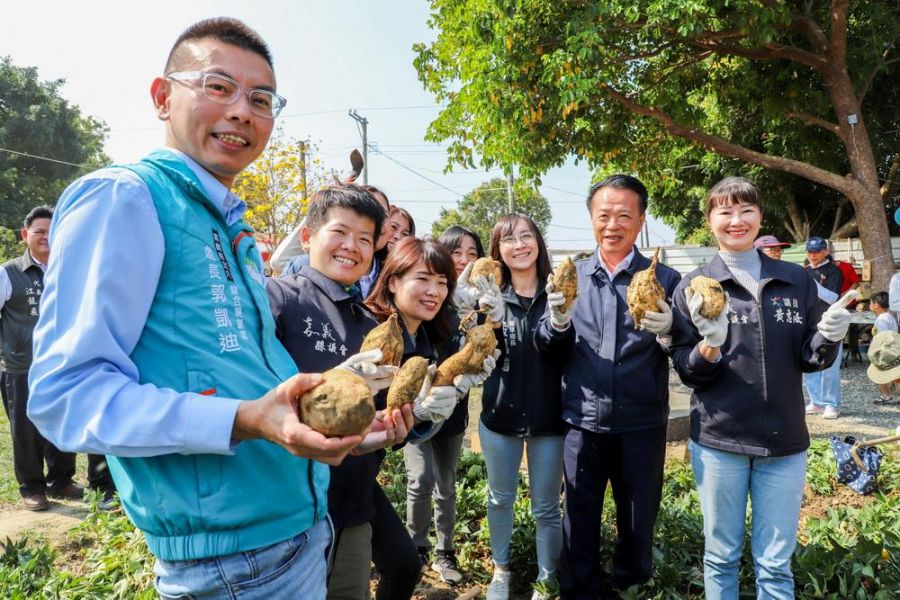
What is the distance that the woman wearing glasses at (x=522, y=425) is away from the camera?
3.07 meters

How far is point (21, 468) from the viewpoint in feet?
15.4

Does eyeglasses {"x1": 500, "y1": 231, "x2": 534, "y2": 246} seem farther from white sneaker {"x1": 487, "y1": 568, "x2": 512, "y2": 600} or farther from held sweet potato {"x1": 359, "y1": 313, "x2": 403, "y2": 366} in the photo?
white sneaker {"x1": 487, "y1": 568, "x2": 512, "y2": 600}

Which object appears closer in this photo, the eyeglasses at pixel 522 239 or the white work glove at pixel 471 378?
the white work glove at pixel 471 378

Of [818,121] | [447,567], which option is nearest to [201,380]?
[447,567]

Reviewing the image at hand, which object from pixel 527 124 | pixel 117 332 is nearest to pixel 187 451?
pixel 117 332

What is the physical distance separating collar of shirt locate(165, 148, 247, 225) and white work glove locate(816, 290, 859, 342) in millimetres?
2339

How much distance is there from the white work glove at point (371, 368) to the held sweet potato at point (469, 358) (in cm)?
50

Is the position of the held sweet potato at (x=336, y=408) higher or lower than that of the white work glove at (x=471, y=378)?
higher

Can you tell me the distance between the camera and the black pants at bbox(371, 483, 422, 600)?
2416 millimetres

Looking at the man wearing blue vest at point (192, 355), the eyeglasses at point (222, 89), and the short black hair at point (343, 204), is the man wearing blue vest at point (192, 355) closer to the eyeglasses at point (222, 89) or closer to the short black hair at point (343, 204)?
the eyeglasses at point (222, 89)

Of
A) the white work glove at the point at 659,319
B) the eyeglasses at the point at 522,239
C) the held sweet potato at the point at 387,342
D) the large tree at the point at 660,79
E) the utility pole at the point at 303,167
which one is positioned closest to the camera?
the held sweet potato at the point at 387,342

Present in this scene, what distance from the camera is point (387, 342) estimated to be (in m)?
1.97

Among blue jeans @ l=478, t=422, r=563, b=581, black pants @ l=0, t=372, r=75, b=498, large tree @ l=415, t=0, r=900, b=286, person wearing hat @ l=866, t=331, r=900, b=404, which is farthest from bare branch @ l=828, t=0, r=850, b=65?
black pants @ l=0, t=372, r=75, b=498

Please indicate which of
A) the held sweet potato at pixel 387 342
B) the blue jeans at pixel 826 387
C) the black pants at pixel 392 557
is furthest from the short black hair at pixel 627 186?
the blue jeans at pixel 826 387
